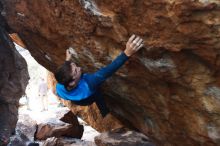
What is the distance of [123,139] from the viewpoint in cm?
731

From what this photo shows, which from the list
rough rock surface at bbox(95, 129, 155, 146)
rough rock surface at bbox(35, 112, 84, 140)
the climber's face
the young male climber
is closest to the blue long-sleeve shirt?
the young male climber

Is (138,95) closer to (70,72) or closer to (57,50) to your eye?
(70,72)

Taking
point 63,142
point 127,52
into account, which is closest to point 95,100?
point 127,52

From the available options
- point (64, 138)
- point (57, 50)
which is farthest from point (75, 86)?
point (64, 138)

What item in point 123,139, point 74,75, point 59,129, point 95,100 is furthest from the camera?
point 59,129

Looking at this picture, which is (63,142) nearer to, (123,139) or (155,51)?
(123,139)

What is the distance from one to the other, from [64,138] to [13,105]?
190cm

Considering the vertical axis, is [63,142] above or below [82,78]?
below

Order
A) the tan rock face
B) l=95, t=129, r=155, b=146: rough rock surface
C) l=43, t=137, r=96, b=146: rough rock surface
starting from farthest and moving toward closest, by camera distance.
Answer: l=43, t=137, r=96, b=146: rough rock surface
l=95, t=129, r=155, b=146: rough rock surface
the tan rock face

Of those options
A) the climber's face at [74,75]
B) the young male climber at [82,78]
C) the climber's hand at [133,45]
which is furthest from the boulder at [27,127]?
the climber's hand at [133,45]

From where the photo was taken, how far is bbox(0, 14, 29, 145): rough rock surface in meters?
9.77

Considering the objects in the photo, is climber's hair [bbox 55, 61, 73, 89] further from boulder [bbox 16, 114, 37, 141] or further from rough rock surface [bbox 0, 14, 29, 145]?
boulder [bbox 16, 114, 37, 141]

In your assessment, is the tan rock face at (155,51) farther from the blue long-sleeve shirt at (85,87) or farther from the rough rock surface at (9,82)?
the rough rock surface at (9,82)

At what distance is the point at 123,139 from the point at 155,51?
2.60m
